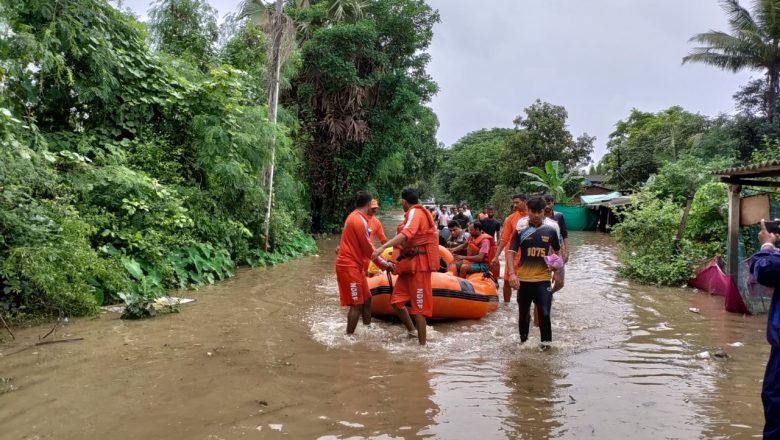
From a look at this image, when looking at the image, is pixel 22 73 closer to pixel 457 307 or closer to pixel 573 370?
pixel 457 307

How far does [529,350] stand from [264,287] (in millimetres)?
5397

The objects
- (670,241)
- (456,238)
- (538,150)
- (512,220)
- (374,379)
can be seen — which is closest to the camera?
(374,379)

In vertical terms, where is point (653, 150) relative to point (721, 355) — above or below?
above

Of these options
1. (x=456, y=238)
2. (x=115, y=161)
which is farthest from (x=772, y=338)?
(x=115, y=161)

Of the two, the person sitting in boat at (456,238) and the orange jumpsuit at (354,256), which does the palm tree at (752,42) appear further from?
the orange jumpsuit at (354,256)

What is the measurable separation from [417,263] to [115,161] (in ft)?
19.2

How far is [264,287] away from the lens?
9680 mm

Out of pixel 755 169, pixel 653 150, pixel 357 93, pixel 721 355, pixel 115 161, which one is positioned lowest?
pixel 721 355

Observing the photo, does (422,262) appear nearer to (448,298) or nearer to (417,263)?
(417,263)

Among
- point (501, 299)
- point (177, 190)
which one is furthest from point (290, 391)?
point (177, 190)

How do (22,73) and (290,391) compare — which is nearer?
(290,391)

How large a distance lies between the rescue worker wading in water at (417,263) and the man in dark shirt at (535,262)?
887mm

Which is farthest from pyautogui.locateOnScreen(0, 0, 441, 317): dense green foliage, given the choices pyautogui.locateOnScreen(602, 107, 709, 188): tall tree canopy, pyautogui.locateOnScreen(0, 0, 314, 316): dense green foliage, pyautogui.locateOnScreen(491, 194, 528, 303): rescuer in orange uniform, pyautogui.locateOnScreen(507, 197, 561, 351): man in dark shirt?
pyautogui.locateOnScreen(602, 107, 709, 188): tall tree canopy

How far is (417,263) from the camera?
584cm
